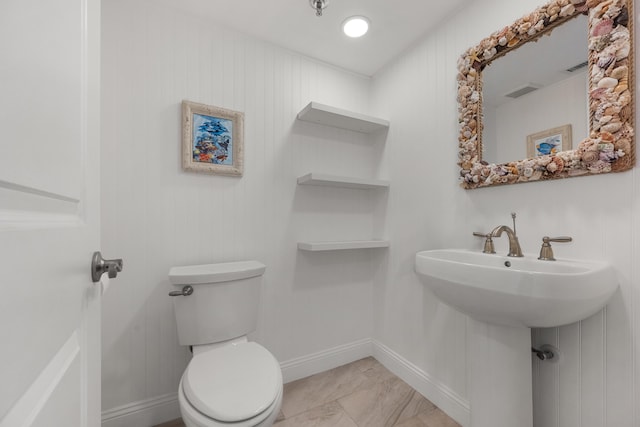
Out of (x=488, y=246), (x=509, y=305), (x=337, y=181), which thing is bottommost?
(x=509, y=305)

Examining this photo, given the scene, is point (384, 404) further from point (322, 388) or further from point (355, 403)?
point (322, 388)

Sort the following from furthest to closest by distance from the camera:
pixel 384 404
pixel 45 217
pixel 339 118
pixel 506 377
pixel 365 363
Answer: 1. pixel 365 363
2. pixel 339 118
3. pixel 384 404
4. pixel 506 377
5. pixel 45 217

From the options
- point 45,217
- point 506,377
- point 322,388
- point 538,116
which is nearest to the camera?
point 45,217

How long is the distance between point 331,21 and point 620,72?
4.33ft

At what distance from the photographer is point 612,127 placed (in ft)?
3.11

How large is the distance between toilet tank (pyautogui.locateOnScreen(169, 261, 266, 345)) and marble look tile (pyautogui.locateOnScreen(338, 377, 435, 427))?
29.5 inches

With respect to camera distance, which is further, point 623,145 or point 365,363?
point 365,363

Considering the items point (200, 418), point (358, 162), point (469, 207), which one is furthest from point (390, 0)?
point (200, 418)

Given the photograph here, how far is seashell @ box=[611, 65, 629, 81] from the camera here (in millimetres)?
928

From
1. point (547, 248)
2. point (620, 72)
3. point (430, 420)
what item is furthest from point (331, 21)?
point (430, 420)

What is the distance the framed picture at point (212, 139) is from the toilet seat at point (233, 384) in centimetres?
97

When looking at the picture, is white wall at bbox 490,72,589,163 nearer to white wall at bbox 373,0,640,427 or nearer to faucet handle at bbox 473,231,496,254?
white wall at bbox 373,0,640,427

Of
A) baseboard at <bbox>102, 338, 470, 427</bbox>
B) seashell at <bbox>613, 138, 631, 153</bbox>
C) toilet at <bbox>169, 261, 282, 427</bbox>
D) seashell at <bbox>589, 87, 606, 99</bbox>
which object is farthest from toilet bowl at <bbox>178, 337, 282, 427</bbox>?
seashell at <bbox>589, 87, 606, 99</bbox>

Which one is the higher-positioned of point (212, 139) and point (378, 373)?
point (212, 139)
